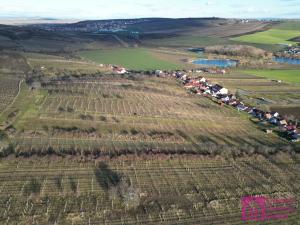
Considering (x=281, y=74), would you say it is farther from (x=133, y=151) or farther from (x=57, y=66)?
(x=133, y=151)

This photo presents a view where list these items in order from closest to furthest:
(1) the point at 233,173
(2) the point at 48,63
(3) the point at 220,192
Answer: (3) the point at 220,192 < (1) the point at 233,173 < (2) the point at 48,63

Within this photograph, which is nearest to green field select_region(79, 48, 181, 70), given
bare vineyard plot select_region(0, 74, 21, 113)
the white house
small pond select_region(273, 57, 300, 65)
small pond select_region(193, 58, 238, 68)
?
small pond select_region(193, 58, 238, 68)

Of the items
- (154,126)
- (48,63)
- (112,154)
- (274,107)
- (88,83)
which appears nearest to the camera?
(112,154)

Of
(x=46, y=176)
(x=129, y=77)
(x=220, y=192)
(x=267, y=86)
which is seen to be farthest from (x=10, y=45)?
(x=220, y=192)

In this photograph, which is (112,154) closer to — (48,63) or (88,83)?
(88,83)

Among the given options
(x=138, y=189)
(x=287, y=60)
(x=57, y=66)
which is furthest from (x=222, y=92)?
(x=287, y=60)

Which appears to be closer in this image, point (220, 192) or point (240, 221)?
point (240, 221)

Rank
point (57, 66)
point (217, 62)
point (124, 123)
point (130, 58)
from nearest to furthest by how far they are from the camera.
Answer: point (124, 123)
point (57, 66)
point (130, 58)
point (217, 62)

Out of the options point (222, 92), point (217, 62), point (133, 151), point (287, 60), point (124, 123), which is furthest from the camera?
point (287, 60)
